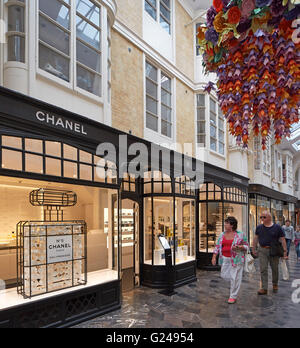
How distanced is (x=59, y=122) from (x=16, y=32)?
5.03 ft

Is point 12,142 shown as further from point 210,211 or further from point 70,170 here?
point 210,211

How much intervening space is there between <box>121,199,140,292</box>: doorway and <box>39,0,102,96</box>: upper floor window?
3176 millimetres

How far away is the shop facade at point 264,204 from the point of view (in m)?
14.7

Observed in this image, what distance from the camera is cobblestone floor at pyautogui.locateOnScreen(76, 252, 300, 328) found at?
511cm

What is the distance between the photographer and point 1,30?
4758 millimetres

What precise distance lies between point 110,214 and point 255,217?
34.2 ft

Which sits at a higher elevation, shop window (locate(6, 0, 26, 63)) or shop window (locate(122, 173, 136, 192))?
Result: shop window (locate(6, 0, 26, 63))

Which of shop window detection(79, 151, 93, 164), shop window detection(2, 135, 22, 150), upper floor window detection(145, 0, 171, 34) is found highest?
upper floor window detection(145, 0, 171, 34)

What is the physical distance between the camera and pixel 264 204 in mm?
16547

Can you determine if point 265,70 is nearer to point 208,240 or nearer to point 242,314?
point 242,314

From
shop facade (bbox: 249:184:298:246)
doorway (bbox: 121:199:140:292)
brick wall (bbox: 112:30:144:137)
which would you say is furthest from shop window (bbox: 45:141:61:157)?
shop facade (bbox: 249:184:298:246)

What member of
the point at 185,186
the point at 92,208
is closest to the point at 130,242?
the point at 92,208

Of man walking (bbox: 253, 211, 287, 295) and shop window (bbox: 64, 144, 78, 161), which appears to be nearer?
shop window (bbox: 64, 144, 78, 161)

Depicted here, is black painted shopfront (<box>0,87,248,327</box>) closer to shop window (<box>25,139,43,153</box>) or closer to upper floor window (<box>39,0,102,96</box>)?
shop window (<box>25,139,43,153</box>)
